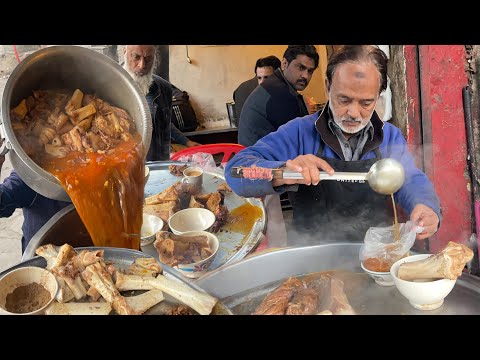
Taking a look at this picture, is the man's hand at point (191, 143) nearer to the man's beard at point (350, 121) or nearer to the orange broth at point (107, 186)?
the orange broth at point (107, 186)

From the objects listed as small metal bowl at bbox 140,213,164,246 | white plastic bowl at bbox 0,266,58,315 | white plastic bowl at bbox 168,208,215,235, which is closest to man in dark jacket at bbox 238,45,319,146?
white plastic bowl at bbox 168,208,215,235

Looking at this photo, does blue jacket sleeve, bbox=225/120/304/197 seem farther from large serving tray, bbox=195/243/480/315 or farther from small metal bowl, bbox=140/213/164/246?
small metal bowl, bbox=140/213/164/246

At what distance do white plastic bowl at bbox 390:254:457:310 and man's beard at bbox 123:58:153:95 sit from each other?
3.84ft

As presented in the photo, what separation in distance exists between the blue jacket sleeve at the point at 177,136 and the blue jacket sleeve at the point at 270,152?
35cm

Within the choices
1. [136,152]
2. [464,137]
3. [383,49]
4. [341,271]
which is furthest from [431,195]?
[136,152]

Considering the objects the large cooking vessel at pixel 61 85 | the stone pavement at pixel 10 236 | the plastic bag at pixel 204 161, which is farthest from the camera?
the plastic bag at pixel 204 161

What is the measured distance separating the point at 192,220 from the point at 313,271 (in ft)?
2.35

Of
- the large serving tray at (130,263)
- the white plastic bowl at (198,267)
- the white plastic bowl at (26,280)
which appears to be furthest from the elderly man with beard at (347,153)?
the white plastic bowl at (26,280)

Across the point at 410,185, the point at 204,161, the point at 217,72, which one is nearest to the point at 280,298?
the point at 410,185

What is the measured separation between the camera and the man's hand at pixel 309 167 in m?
1.71

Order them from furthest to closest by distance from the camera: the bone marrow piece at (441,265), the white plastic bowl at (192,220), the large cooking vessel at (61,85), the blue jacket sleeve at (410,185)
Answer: the white plastic bowl at (192,220)
the blue jacket sleeve at (410,185)
the large cooking vessel at (61,85)
the bone marrow piece at (441,265)

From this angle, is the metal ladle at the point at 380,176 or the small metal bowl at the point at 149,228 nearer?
the metal ladle at the point at 380,176

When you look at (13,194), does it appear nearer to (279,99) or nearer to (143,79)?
(143,79)

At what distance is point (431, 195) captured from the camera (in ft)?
6.03
